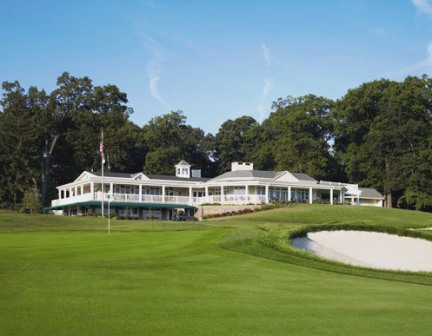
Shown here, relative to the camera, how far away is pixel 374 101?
8825cm

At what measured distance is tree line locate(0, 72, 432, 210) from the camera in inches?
2970

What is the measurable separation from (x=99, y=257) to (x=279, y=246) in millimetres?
6989

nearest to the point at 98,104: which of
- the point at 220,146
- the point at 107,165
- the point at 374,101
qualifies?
the point at 107,165

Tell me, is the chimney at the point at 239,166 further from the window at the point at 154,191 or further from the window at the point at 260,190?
the window at the point at 154,191

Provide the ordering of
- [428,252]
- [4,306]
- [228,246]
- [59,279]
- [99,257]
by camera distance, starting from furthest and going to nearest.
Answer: [428,252], [228,246], [99,257], [59,279], [4,306]

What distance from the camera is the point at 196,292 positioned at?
11.2 meters

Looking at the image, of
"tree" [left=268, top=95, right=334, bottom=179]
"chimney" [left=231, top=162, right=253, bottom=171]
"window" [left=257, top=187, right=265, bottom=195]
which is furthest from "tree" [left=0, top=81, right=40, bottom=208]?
"tree" [left=268, top=95, right=334, bottom=179]

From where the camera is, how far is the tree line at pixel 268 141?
75438mm

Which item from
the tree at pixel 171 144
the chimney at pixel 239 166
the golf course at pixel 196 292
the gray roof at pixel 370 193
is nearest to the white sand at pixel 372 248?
the golf course at pixel 196 292

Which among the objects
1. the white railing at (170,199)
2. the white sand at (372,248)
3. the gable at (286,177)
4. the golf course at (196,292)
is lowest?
the white sand at (372,248)

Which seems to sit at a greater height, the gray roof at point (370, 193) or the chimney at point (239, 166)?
the chimney at point (239, 166)

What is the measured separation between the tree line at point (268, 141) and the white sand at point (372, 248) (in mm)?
48874

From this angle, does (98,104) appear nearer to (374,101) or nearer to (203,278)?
(374,101)

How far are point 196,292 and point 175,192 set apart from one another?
5793 centimetres
